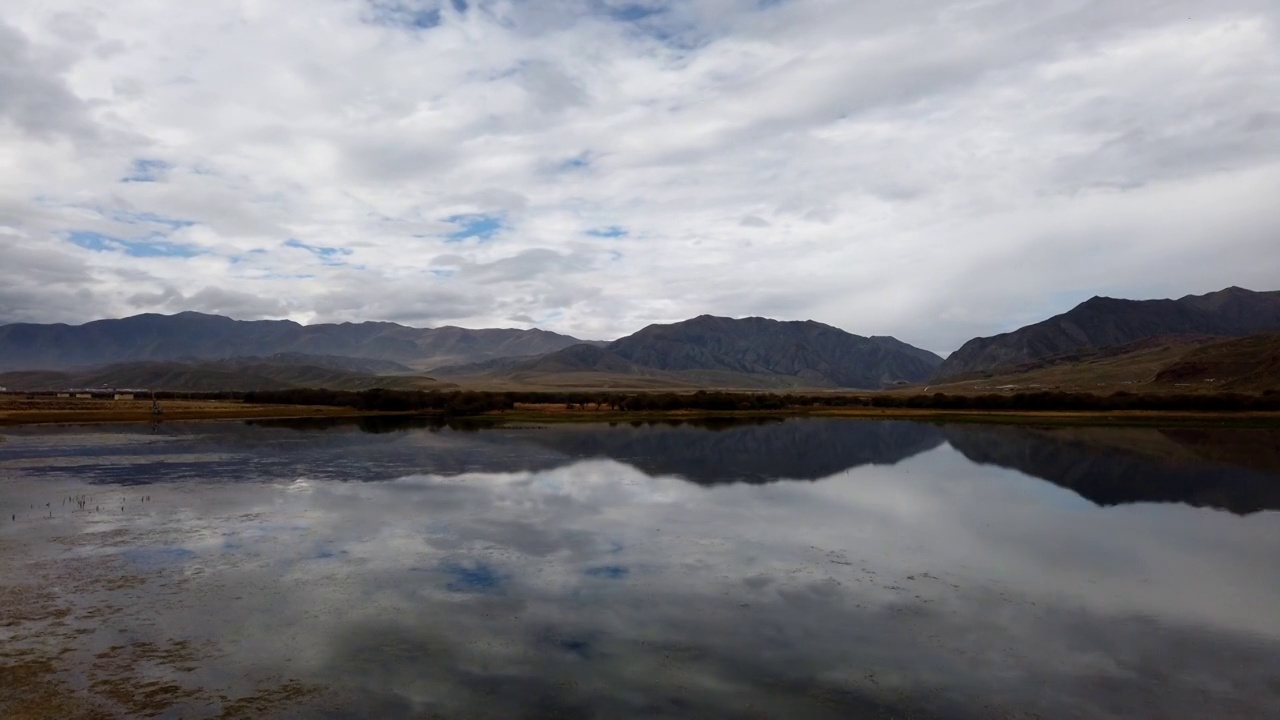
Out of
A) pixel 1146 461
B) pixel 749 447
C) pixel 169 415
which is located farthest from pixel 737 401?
pixel 169 415

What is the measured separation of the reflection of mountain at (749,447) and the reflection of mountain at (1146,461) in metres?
6.88

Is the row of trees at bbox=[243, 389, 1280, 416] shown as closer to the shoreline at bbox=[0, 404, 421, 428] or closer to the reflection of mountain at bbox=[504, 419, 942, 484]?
the shoreline at bbox=[0, 404, 421, 428]

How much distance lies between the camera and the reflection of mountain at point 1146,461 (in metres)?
37.2

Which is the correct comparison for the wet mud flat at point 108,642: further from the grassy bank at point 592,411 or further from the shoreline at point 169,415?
the shoreline at point 169,415

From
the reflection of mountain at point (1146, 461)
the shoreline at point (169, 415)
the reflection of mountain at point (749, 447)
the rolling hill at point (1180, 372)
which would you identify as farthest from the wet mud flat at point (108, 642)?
the rolling hill at point (1180, 372)

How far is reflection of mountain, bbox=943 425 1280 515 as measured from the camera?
122ft

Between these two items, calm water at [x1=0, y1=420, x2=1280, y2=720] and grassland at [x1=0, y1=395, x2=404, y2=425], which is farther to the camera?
grassland at [x1=0, y1=395, x2=404, y2=425]

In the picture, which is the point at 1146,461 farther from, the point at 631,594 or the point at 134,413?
the point at 134,413

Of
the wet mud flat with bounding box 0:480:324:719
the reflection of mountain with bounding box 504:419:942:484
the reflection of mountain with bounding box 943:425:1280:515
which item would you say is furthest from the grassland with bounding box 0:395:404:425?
the reflection of mountain with bounding box 943:425:1280:515

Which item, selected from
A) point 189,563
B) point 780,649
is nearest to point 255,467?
point 189,563

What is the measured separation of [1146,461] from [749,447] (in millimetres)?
27032

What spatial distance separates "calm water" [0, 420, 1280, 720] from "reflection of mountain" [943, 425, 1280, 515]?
0.55 m

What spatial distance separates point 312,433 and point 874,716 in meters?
66.2

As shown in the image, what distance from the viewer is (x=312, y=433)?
69.2m
